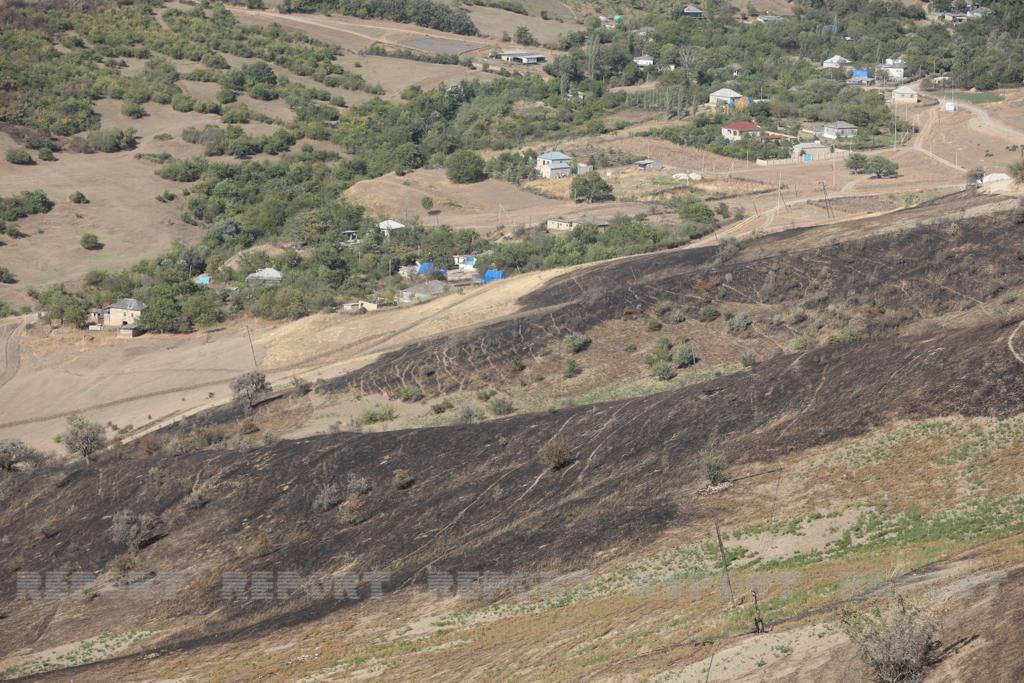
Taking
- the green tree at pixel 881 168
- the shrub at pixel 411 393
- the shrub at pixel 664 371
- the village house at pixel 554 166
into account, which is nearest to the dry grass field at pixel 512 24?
the village house at pixel 554 166

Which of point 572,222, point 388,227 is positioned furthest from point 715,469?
point 388,227

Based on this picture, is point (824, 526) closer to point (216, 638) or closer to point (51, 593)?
point (216, 638)

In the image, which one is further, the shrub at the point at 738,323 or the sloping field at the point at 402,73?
the sloping field at the point at 402,73

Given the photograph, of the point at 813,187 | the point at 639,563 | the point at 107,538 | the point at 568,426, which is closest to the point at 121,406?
the point at 107,538

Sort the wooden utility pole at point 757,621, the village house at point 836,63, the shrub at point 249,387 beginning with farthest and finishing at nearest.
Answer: the village house at point 836,63 < the shrub at point 249,387 < the wooden utility pole at point 757,621

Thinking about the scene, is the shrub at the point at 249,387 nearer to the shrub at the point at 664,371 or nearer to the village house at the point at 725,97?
the shrub at the point at 664,371
